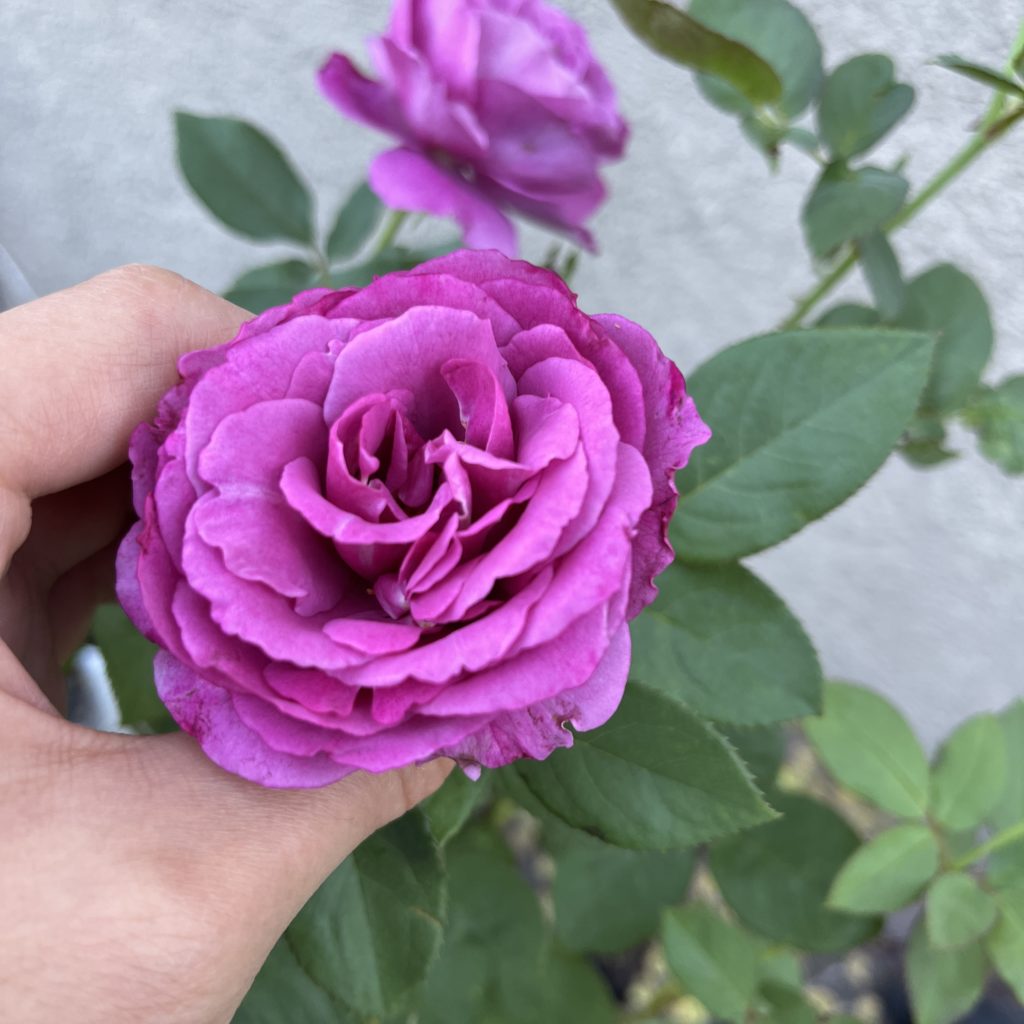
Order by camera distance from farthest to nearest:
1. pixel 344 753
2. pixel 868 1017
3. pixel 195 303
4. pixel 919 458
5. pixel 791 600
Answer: pixel 791 600 < pixel 868 1017 < pixel 919 458 < pixel 195 303 < pixel 344 753

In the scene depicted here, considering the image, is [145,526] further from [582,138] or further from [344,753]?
[582,138]

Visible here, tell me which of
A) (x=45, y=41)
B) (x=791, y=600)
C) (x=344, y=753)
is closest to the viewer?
(x=344, y=753)

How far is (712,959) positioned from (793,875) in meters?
0.10

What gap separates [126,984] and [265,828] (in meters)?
0.07

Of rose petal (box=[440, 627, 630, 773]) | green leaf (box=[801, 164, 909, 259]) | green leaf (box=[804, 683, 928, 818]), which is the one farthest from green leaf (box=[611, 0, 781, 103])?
green leaf (box=[804, 683, 928, 818])

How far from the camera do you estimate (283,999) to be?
0.51 metres

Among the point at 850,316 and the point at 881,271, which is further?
the point at 850,316

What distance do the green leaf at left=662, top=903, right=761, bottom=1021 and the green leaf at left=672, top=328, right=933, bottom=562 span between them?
329 mm

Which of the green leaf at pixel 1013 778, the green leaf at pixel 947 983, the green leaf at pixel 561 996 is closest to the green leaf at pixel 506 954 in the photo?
the green leaf at pixel 561 996

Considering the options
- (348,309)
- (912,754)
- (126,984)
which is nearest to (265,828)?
(126,984)

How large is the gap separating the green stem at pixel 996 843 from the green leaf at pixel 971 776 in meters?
0.02

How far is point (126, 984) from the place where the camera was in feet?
1.04

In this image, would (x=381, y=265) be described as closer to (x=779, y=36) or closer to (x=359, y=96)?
(x=359, y=96)

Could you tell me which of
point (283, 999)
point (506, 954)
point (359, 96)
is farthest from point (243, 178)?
point (506, 954)
